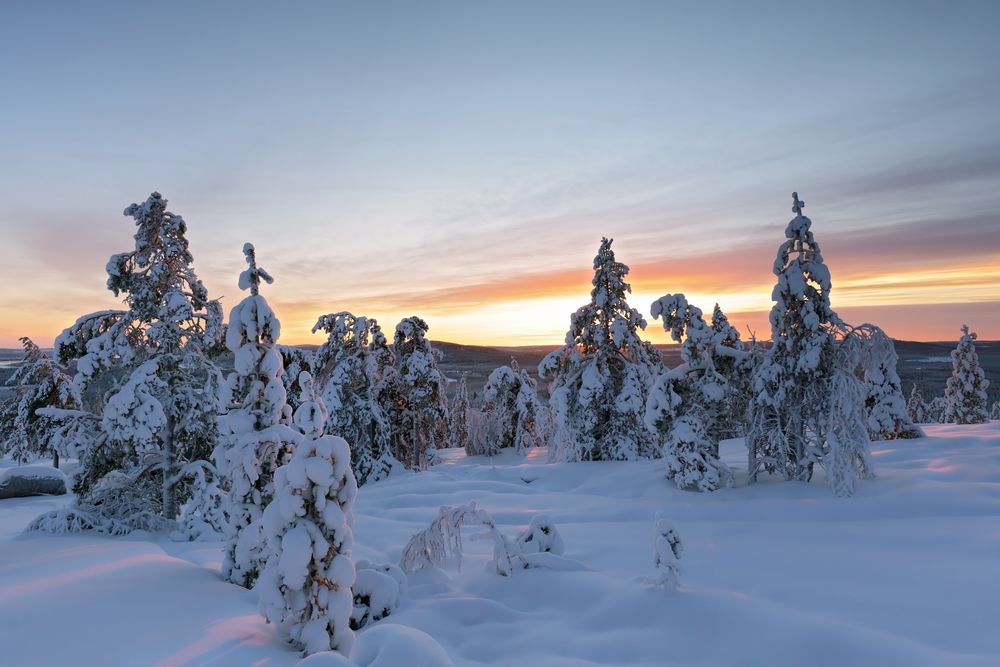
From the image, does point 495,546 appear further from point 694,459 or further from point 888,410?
point 888,410

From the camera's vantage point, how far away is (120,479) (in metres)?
13.2

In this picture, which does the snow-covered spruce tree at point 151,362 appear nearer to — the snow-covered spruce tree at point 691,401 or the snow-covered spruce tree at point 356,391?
the snow-covered spruce tree at point 356,391

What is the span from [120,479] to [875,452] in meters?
19.5

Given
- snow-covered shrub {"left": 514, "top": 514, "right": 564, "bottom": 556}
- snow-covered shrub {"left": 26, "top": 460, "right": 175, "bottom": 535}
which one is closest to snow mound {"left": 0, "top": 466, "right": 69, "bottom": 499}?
snow-covered shrub {"left": 26, "top": 460, "right": 175, "bottom": 535}

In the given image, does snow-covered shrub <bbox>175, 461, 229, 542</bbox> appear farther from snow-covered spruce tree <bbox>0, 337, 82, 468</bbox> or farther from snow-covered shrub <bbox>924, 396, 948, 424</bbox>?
snow-covered shrub <bbox>924, 396, 948, 424</bbox>

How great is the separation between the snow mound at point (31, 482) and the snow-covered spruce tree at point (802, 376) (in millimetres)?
25414

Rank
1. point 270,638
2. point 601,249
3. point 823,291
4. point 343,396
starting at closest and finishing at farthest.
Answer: point 270,638 → point 823,291 → point 601,249 → point 343,396

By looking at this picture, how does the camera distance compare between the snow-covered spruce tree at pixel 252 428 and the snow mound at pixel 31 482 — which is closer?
the snow-covered spruce tree at pixel 252 428

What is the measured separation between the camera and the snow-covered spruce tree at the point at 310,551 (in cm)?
592

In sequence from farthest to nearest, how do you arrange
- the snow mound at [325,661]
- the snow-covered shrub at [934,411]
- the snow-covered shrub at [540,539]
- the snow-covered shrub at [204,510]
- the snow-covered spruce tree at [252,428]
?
the snow-covered shrub at [934,411]
the snow-covered shrub at [204,510]
the snow-covered shrub at [540,539]
the snow-covered spruce tree at [252,428]
the snow mound at [325,661]

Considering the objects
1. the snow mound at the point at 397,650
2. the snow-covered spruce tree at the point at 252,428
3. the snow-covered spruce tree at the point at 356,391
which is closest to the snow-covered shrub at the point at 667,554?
the snow mound at the point at 397,650

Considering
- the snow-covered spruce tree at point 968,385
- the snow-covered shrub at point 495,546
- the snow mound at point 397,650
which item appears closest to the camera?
the snow mound at point 397,650

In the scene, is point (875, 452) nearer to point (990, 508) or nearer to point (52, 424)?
point (990, 508)

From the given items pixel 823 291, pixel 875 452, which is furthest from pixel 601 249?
pixel 875 452
